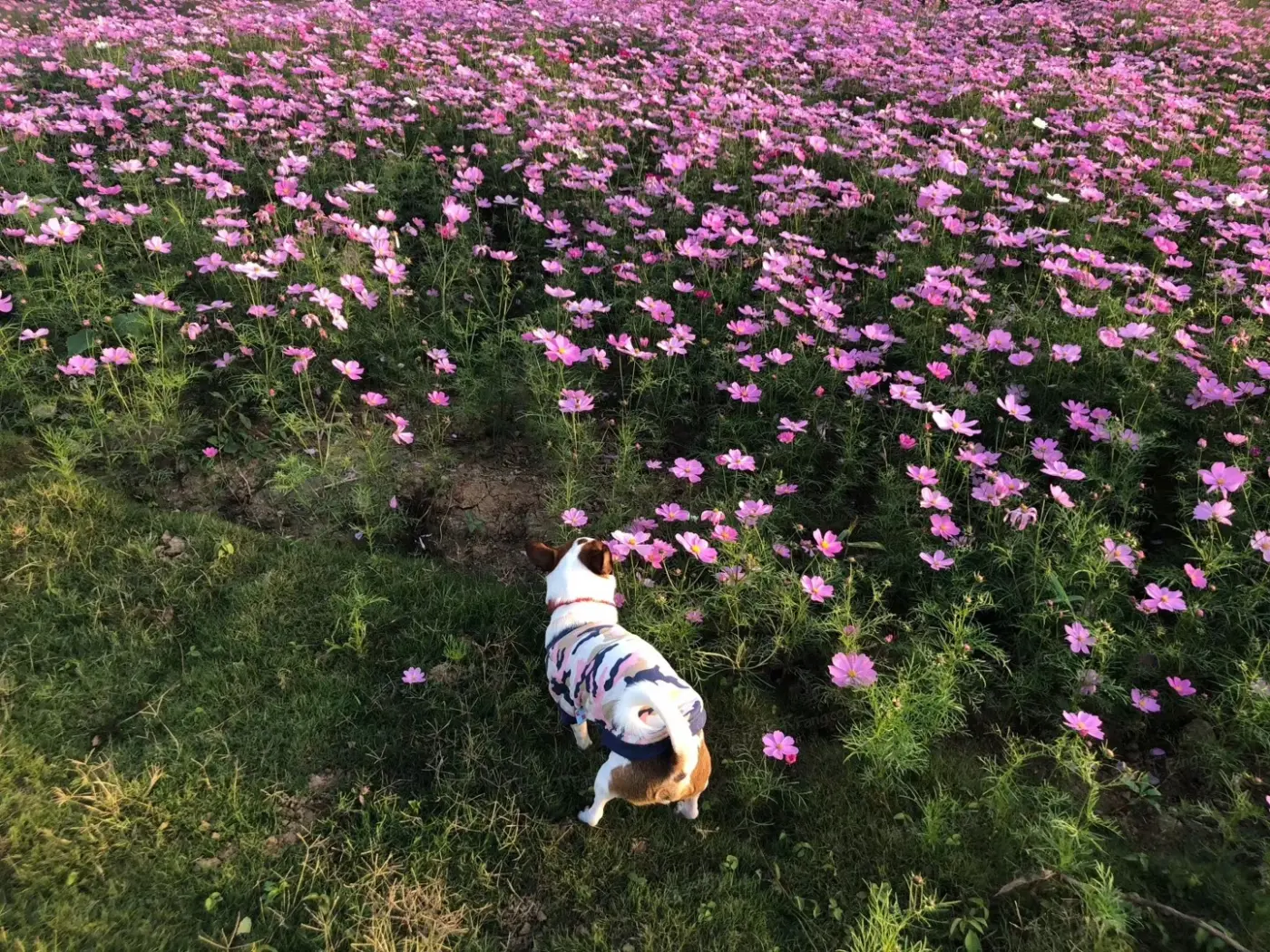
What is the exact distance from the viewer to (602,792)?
1.73 metres

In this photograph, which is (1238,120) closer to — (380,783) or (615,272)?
(615,272)

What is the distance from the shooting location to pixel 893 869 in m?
1.76

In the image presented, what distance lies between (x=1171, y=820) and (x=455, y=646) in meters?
1.92

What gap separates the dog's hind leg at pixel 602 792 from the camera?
170 cm

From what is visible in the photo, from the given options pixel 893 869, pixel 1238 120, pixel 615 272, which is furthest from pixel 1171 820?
pixel 1238 120

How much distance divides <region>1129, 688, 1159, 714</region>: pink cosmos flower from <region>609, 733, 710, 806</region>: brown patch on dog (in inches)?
48.2

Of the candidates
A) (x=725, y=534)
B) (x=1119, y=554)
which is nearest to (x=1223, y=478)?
(x=1119, y=554)

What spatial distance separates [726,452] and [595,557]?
1.13m

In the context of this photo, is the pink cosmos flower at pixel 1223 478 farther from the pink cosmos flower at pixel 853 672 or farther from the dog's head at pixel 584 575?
the dog's head at pixel 584 575

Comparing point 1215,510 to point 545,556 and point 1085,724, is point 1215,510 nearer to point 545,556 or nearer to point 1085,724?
point 1085,724

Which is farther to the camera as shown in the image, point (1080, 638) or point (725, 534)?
point (725, 534)

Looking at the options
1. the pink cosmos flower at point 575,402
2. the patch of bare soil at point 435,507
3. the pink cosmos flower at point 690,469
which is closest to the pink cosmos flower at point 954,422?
the pink cosmos flower at point 690,469

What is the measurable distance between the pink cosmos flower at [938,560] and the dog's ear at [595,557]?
1.02 meters

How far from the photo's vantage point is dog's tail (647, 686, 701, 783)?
60.9 inches
